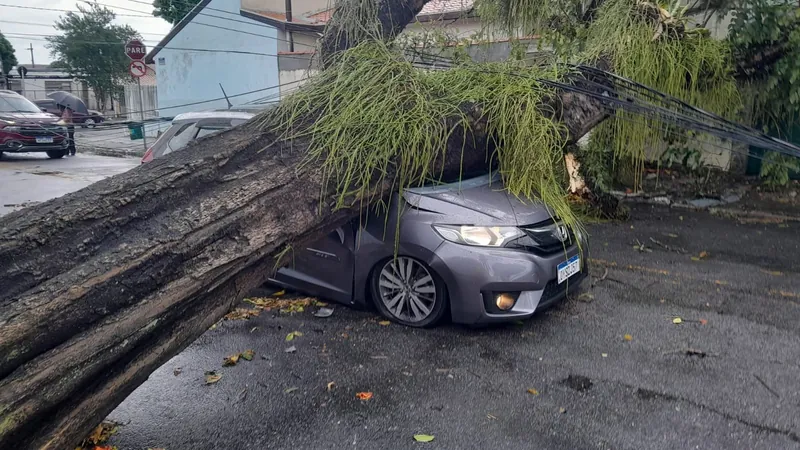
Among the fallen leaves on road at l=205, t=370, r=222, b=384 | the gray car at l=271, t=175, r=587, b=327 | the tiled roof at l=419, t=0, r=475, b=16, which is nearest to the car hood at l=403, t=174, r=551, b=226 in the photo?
the gray car at l=271, t=175, r=587, b=327

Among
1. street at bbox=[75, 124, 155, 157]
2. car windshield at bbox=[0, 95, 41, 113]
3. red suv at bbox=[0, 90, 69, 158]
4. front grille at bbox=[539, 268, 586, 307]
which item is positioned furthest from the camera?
street at bbox=[75, 124, 155, 157]

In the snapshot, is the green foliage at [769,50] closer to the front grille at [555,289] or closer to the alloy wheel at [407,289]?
the front grille at [555,289]

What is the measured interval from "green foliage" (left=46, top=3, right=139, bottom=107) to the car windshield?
864 inches

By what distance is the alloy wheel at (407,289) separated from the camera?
453 cm

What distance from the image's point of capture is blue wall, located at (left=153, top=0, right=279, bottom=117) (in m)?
19.6

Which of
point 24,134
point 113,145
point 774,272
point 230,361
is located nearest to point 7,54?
point 113,145

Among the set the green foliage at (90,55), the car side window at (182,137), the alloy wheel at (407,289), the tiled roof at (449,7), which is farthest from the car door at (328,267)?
the green foliage at (90,55)

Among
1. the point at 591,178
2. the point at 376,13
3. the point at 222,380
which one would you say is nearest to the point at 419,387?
the point at 222,380

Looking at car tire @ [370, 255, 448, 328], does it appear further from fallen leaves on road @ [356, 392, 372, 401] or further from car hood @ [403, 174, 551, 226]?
fallen leaves on road @ [356, 392, 372, 401]

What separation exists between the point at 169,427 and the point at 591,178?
6.42m

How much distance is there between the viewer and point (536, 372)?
396 cm

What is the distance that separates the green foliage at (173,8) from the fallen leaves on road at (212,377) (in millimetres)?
32667

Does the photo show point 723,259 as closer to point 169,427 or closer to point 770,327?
point 770,327

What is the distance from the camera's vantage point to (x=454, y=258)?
14.1 ft
